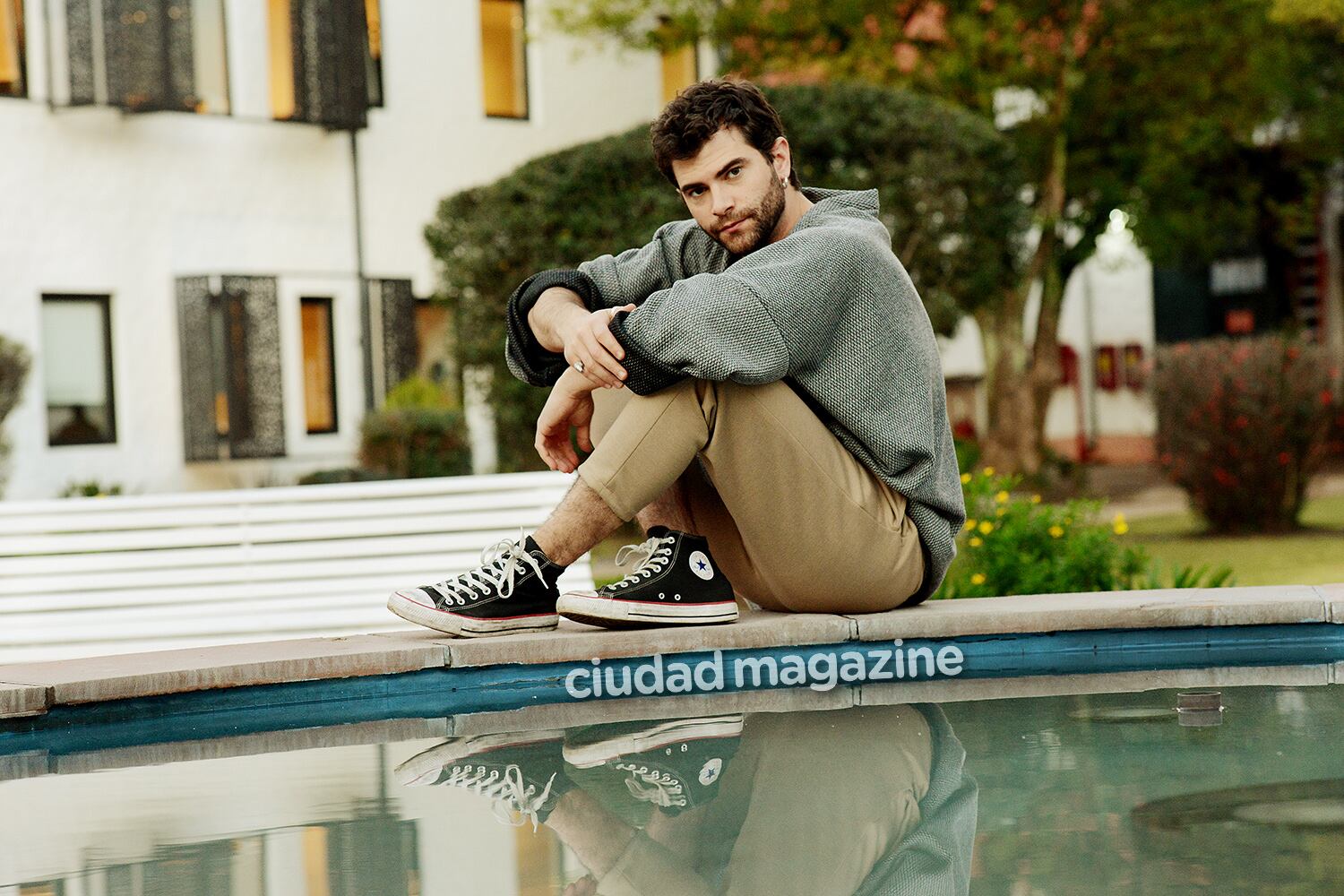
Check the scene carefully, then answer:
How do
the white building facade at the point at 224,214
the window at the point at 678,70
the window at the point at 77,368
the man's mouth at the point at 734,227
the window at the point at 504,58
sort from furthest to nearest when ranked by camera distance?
the window at the point at 678,70
the window at the point at 504,58
the window at the point at 77,368
the white building facade at the point at 224,214
the man's mouth at the point at 734,227

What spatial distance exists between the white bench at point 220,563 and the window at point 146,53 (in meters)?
7.83

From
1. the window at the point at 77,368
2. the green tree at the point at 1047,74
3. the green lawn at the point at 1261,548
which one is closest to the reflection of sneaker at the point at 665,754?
the green lawn at the point at 1261,548

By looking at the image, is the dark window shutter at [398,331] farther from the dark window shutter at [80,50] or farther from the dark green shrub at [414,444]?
the dark window shutter at [80,50]

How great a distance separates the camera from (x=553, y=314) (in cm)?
337

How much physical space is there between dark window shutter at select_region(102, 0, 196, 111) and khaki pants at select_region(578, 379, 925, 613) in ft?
31.2

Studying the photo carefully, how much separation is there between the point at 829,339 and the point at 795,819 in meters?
1.25

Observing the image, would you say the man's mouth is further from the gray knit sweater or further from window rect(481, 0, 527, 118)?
window rect(481, 0, 527, 118)

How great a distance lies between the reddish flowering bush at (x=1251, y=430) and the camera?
8539 mm


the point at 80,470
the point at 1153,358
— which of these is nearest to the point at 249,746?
the point at 1153,358

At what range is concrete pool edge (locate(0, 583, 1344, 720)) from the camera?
3197 millimetres

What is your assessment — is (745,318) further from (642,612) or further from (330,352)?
(330,352)

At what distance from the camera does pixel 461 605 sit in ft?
10.8

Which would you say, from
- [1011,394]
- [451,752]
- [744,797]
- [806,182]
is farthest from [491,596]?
[1011,394]

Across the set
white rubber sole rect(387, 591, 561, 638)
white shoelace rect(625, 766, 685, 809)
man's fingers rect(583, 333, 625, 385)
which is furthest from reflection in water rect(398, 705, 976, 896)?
man's fingers rect(583, 333, 625, 385)
